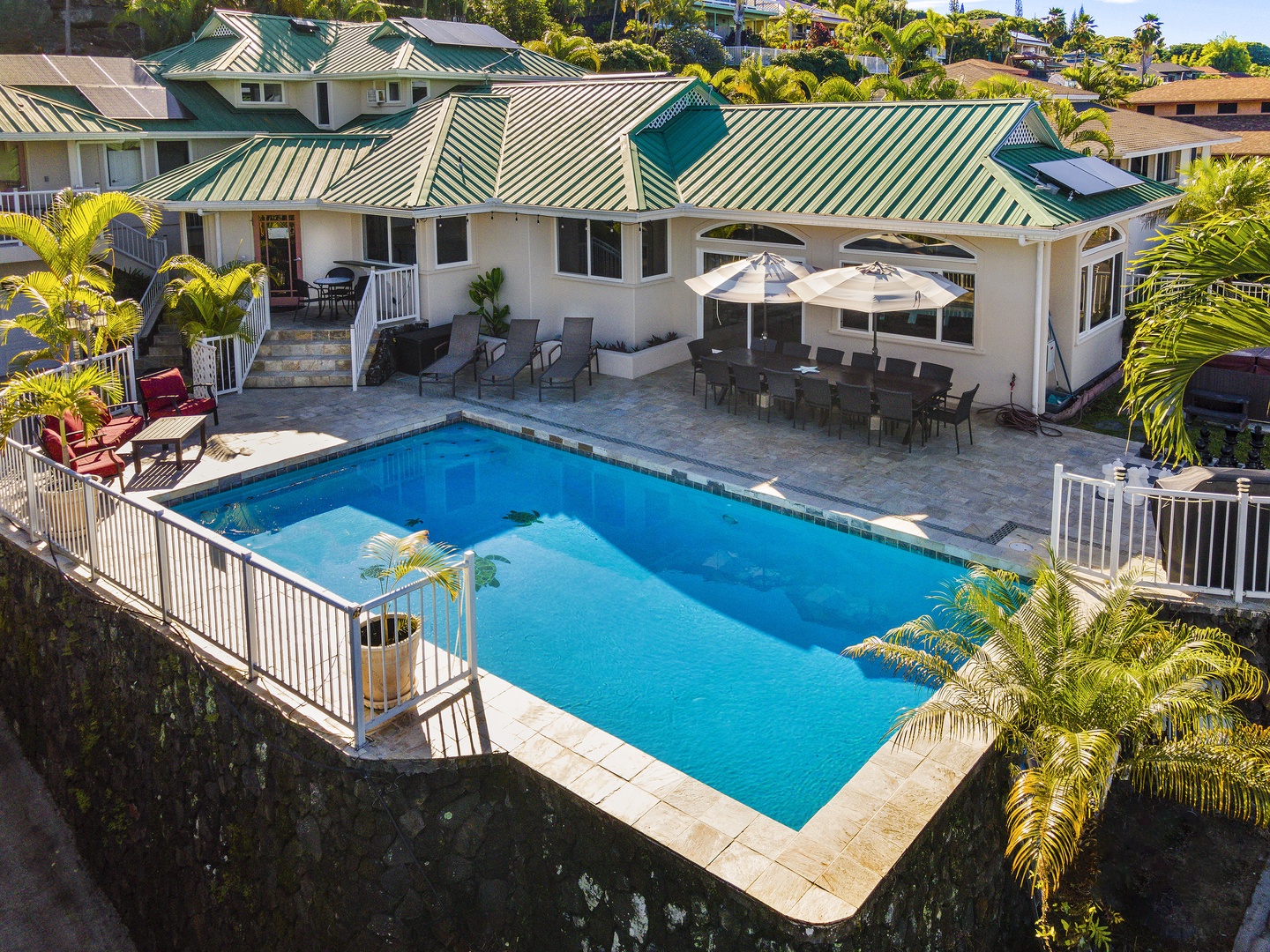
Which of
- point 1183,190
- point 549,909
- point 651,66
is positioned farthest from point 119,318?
point 651,66

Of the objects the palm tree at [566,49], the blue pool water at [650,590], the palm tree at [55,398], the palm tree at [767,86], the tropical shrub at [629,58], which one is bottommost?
the blue pool water at [650,590]

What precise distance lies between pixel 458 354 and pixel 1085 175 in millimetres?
10582

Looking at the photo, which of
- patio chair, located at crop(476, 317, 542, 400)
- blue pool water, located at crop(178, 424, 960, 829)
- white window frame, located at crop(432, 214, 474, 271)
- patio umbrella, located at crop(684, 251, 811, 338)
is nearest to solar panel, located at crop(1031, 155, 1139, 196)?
patio umbrella, located at crop(684, 251, 811, 338)

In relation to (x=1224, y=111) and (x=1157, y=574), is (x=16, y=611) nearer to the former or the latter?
(x=1157, y=574)

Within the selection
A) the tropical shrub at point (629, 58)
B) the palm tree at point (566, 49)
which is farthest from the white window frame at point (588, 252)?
the tropical shrub at point (629, 58)

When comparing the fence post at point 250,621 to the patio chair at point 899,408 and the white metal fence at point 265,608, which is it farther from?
the patio chair at point 899,408

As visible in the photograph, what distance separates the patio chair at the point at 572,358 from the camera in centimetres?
1720

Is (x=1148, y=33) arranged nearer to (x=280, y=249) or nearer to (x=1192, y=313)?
(x=280, y=249)

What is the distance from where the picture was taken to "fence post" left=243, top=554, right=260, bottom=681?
8000 mm

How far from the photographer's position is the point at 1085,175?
16.1m

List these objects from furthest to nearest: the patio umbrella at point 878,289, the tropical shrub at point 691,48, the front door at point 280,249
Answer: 1. the tropical shrub at point 691,48
2. the front door at point 280,249
3. the patio umbrella at point 878,289

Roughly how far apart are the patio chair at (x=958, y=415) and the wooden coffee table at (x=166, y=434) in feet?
33.0

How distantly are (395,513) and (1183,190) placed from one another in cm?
1567

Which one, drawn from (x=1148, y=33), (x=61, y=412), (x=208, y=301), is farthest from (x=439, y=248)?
(x=1148, y=33)
